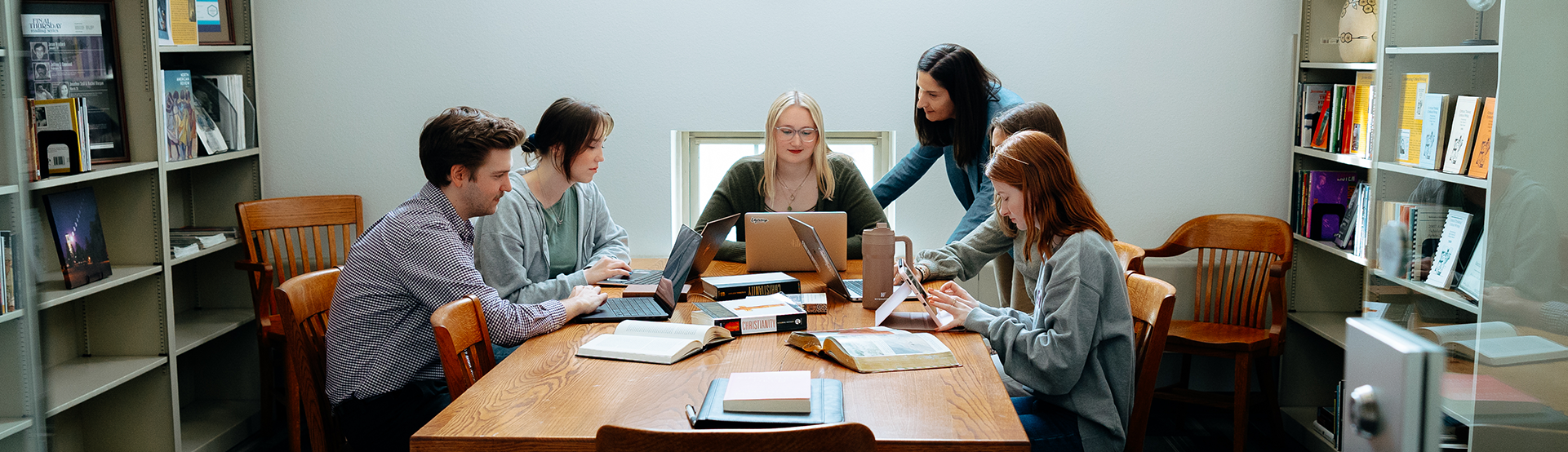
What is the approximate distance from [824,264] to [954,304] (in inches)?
17.9

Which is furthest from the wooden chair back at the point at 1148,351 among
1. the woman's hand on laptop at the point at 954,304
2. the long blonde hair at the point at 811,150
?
the long blonde hair at the point at 811,150

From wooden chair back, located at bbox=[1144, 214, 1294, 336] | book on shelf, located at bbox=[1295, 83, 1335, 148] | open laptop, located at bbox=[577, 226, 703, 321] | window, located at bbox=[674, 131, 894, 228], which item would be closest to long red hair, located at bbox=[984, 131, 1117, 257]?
open laptop, located at bbox=[577, 226, 703, 321]

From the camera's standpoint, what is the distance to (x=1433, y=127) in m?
0.65

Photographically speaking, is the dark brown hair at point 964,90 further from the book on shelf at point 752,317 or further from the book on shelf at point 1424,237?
the book on shelf at point 1424,237

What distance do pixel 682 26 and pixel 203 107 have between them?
168 cm

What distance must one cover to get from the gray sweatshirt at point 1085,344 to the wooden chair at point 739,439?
0.70 meters

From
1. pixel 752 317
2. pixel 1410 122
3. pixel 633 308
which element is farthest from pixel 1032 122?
pixel 1410 122

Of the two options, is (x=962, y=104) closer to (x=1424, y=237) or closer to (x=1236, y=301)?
(x=1236, y=301)

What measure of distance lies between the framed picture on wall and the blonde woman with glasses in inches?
72.5

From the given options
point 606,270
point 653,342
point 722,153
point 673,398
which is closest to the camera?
A: point 673,398

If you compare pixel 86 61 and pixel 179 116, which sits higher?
pixel 86 61

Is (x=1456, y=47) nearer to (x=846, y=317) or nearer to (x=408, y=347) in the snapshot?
(x=846, y=317)

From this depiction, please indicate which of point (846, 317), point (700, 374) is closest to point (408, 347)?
point (700, 374)

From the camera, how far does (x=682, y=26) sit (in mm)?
3678
